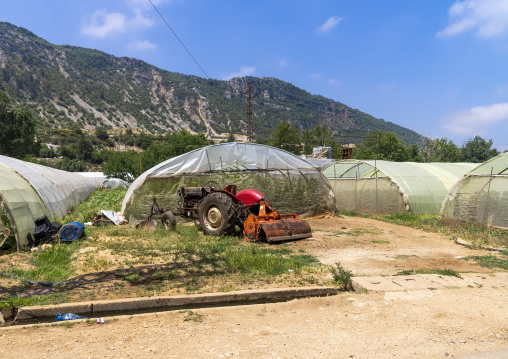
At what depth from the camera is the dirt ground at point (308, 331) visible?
12.0ft

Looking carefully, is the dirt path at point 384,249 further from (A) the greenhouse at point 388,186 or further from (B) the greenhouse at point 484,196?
(A) the greenhouse at point 388,186

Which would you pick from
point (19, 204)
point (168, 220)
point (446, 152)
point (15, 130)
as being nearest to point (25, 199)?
point (19, 204)

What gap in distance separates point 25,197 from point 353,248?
32.7ft

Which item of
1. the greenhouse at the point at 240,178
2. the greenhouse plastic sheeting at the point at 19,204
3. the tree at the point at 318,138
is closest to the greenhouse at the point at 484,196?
the greenhouse at the point at 240,178

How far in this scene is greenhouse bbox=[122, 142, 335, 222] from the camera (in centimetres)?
1369

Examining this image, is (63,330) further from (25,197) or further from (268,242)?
(25,197)

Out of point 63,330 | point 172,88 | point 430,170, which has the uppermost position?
point 172,88

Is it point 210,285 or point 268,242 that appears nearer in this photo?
point 210,285

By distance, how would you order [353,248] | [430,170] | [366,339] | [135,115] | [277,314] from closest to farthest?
[366,339] < [277,314] < [353,248] < [430,170] < [135,115]

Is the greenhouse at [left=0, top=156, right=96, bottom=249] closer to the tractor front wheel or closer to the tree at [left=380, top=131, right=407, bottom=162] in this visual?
the tractor front wheel

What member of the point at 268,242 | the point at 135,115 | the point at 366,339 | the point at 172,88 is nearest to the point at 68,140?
the point at 135,115

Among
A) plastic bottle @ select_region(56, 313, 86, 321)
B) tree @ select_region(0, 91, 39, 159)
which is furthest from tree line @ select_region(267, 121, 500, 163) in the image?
plastic bottle @ select_region(56, 313, 86, 321)

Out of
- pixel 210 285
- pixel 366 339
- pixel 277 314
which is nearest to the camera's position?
pixel 366 339

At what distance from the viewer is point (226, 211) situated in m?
10.3
